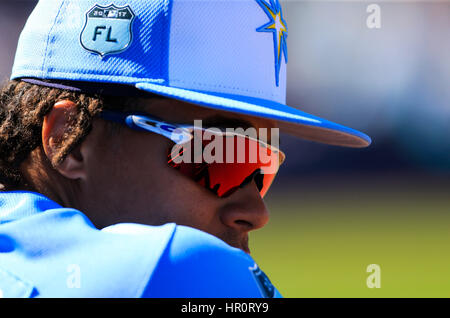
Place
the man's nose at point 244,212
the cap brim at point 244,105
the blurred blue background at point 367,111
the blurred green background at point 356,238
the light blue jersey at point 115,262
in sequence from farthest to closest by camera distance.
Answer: the blurred blue background at point 367,111 → the blurred green background at point 356,238 → the man's nose at point 244,212 → the cap brim at point 244,105 → the light blue jersey at point 115,262

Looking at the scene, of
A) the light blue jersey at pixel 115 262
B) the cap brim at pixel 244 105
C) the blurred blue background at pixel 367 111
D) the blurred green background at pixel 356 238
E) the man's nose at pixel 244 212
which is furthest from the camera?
the blurred blue background at pixel 367 111

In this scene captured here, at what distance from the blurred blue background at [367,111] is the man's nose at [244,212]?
7.42 m

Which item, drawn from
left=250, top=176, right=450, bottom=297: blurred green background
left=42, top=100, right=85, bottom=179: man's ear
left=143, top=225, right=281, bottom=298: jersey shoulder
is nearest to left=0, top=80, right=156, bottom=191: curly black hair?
left=42, top=100, right=85, bottom=179: man's ear

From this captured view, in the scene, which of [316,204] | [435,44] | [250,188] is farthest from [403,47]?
[250,188]

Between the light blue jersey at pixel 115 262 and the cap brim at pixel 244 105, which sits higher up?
the cap brim at pixel 244 105

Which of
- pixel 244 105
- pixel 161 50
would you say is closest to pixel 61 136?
pixel 161 50

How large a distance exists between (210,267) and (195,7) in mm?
633

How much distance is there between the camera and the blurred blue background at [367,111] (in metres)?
9.30

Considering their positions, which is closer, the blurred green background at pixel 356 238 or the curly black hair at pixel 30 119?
the curly black hair at pixel 30 119

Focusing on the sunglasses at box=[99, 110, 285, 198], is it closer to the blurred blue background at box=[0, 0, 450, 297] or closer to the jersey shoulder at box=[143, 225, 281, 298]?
the jersey shoulder at box=[143, 225, 281, 298]

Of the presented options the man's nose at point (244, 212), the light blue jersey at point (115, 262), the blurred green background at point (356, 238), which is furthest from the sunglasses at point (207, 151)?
the blurred green background at point (356, 238)

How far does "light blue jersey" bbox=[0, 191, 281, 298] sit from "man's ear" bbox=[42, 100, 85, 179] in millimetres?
256

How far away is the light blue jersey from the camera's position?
0.96m

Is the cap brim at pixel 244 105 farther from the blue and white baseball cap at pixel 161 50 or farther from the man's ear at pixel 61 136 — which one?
the man's ear at pixel 61 136
